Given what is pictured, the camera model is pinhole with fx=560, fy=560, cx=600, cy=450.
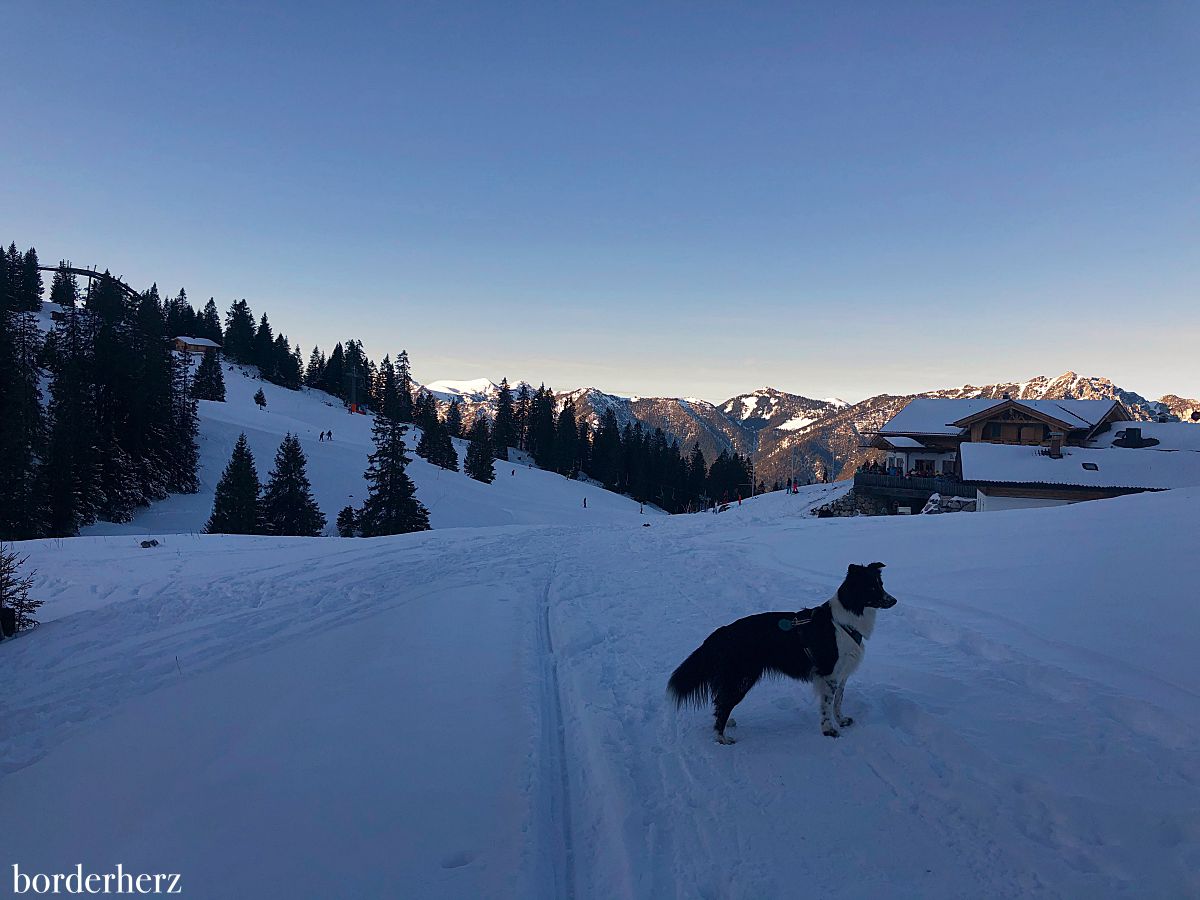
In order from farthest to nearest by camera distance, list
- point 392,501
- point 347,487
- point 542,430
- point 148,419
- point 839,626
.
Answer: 1. point 542,430
2. point 347,487
3. point 148,419
4. point 392,501
5. point 839,626

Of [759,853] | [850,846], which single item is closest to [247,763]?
[759,853]

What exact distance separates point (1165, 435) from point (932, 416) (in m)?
13.6

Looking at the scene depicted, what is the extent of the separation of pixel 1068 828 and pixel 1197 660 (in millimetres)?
3592

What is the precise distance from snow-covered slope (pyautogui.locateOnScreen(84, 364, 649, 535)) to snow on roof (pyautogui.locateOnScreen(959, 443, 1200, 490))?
1029 inches

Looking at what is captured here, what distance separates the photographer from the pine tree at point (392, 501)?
3825 cm

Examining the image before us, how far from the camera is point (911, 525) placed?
1675 centimetres

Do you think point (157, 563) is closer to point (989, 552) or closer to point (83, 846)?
point (83, 846)

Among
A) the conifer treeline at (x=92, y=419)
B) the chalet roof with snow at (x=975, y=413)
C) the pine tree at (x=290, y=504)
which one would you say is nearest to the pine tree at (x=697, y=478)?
the chalet roof with snow at (x=975, y=413)

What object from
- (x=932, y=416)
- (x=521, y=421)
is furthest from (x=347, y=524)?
(x=521, y=421)

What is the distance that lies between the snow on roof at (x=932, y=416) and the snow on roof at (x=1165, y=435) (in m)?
Result: 7.26

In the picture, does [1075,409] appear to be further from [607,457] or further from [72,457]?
[72,457]

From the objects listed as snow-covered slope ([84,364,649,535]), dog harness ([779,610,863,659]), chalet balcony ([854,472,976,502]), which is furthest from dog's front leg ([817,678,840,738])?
snow-covered slope ([84,364,649,535])

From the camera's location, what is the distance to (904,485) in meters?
37.9

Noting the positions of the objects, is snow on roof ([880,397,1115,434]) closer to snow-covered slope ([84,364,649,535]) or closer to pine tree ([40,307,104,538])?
snow-covered slope ([84,364,649,535])
